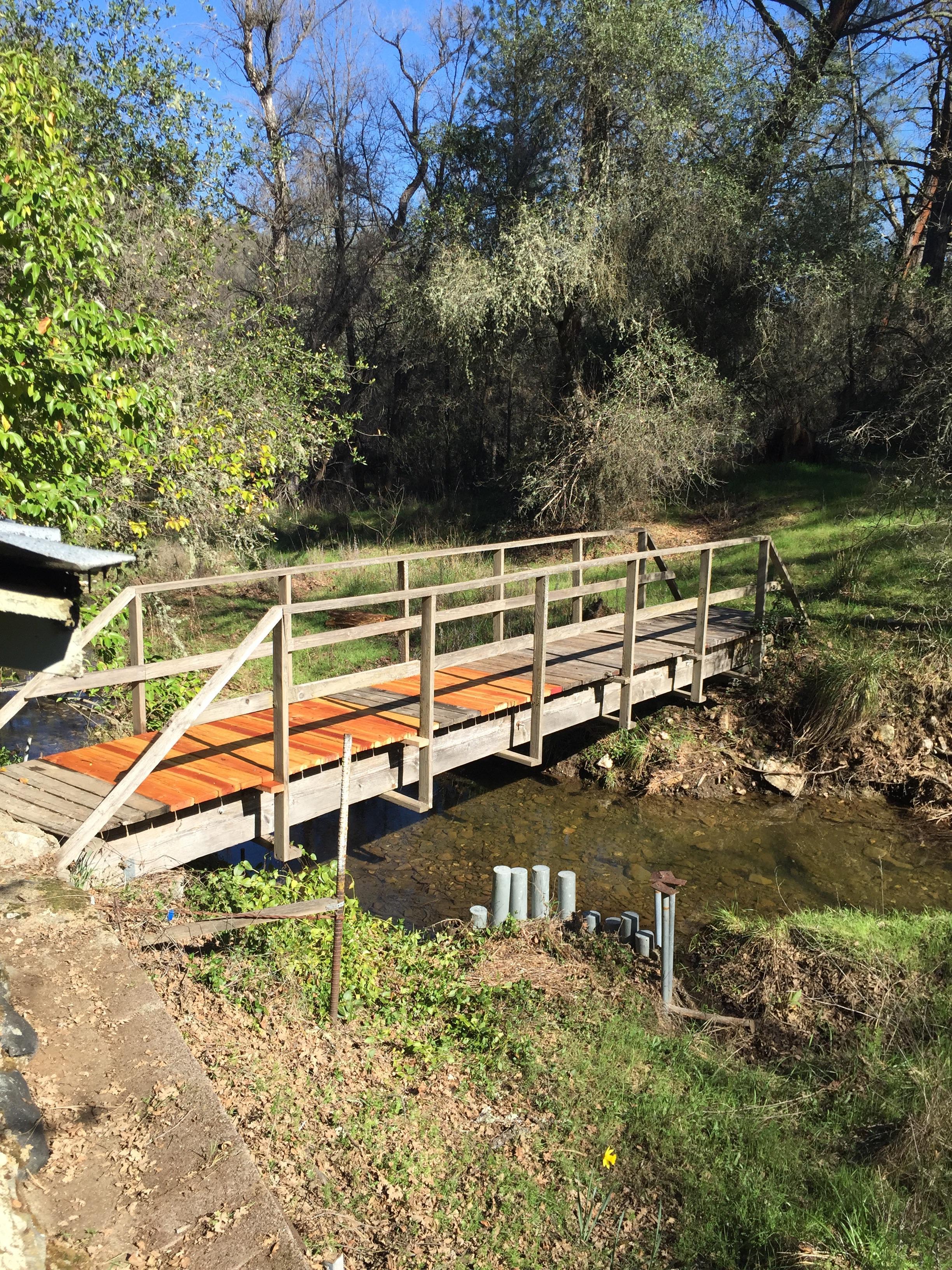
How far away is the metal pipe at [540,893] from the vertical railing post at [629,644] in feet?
7.99

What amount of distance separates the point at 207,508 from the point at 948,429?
8624 mm

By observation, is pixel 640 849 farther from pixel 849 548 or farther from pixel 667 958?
pixel 849 548

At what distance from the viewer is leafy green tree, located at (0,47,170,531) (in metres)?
5.99

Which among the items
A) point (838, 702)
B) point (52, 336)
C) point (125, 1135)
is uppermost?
point (52, 336)

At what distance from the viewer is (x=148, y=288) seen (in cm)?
1085

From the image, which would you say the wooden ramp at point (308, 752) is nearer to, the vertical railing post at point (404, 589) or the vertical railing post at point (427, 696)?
the vertical railing post at point (427, 696)

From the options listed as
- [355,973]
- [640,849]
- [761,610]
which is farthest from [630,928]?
[761,610]

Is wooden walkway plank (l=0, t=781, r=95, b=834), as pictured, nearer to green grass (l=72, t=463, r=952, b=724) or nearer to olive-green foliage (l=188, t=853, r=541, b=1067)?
olive-green foliage (l=188, t=853, r=541, b=1067)

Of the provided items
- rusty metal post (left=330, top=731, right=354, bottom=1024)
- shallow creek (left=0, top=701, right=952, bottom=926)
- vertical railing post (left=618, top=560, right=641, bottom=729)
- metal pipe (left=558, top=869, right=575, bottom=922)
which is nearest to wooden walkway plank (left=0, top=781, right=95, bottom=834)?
rusty metal post (left=330, top=731, right=354, bottom=1024)

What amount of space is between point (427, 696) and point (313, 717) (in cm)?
114

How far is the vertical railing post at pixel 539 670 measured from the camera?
7.89 metres

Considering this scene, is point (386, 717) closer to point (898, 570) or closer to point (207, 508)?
point (207, 508)

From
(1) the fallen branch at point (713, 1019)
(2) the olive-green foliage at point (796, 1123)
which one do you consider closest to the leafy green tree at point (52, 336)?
(2) the olive-green foliage at point (796, 1123)

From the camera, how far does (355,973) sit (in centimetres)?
565
